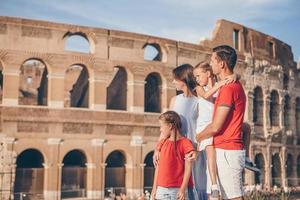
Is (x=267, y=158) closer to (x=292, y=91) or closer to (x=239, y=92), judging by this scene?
(x=292, y=91)

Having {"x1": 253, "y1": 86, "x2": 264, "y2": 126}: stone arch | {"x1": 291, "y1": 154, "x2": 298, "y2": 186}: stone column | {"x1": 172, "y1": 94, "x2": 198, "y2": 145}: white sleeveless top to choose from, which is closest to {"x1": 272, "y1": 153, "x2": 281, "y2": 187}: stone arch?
{"x1": 291, "y1": 154, "x2": 298, "y2": 186}: stone column

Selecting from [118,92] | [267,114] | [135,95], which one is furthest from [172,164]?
[267,114]

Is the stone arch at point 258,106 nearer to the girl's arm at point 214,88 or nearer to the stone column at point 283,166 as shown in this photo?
the stone column at point 283,166

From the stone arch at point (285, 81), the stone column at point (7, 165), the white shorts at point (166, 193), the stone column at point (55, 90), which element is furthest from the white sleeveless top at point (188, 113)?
the stone arch at point (285, 81)

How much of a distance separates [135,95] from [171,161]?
50.3 ft

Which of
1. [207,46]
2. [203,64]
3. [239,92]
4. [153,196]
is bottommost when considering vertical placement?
[153,196]

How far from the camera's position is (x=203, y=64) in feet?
16.5

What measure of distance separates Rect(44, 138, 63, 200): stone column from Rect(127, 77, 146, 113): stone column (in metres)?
3.80

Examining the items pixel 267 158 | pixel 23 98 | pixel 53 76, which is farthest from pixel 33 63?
pixel 267 158

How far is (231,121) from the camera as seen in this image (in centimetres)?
421

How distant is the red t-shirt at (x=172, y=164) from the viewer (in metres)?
4.95

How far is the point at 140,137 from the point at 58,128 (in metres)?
3.96

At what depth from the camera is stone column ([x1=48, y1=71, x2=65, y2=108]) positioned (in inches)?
725

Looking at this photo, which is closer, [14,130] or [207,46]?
[14,130]
